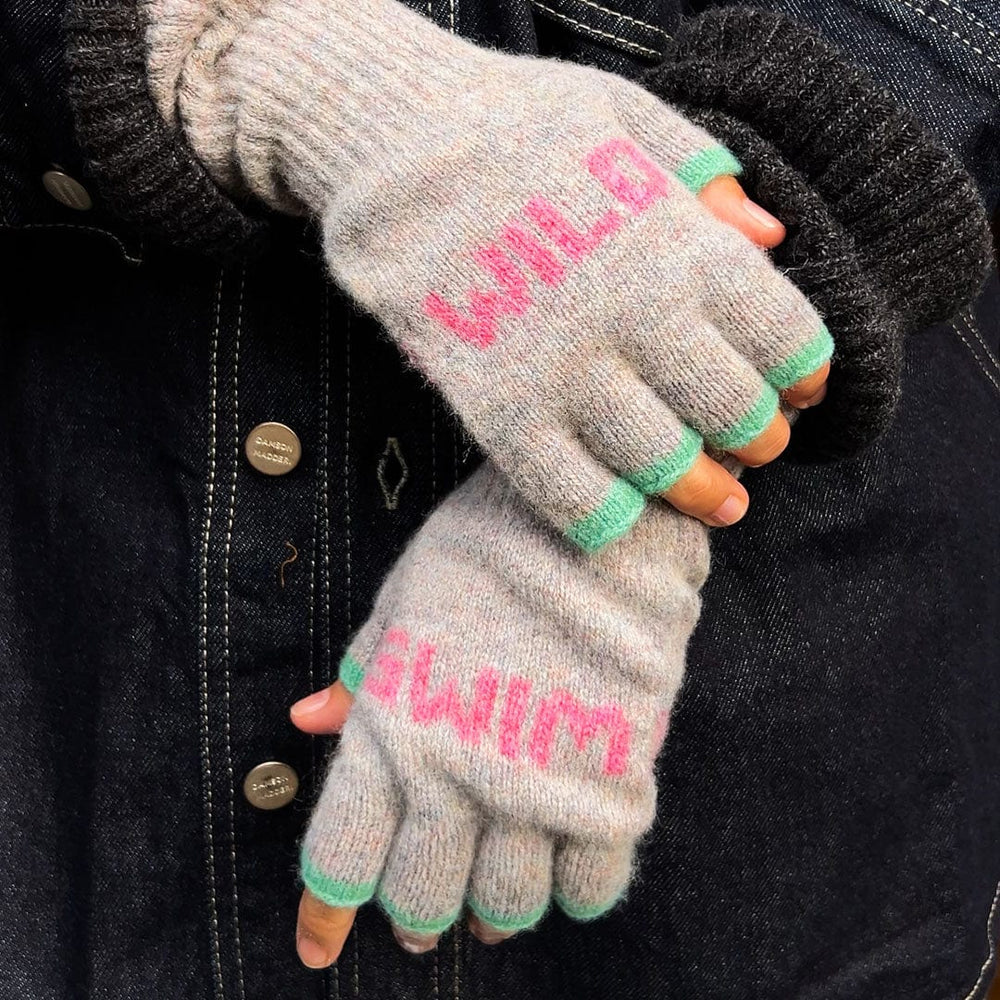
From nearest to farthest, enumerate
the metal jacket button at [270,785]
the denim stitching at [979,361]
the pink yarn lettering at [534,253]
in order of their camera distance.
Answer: the pink yarn lettering at [534,253]
the metal jacket button at [270,785]
the denim stitching at [979,361]

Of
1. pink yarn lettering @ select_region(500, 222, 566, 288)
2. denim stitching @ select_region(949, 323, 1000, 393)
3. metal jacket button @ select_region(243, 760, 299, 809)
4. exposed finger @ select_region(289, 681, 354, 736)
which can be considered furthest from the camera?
denim stitching @ select_region(949, 323, 1000, 393)

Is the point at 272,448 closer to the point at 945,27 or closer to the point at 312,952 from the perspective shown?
the point at 312,952

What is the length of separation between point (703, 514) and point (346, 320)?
1.12 feet

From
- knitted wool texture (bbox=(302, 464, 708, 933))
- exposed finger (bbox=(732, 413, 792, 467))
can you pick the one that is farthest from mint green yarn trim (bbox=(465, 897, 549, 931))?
exposed finger (bbox=(732, 413, 792, 467))

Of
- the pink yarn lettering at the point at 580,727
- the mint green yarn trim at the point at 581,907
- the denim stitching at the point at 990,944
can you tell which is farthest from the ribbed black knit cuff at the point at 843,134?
the denim stitching at the point at 990,944

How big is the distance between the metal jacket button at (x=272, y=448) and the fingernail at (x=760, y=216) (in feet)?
1.31

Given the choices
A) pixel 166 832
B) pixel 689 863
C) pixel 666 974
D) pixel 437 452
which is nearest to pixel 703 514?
pixel 437 452

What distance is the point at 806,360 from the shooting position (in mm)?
538

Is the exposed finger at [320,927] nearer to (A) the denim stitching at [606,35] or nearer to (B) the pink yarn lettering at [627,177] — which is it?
(B) the pink yarn lettering at [627,177]

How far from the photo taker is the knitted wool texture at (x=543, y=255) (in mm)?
524

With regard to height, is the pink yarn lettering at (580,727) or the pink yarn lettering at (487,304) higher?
the pink yarn lettering at (487,304)

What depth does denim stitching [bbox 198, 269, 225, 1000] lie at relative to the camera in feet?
2.32

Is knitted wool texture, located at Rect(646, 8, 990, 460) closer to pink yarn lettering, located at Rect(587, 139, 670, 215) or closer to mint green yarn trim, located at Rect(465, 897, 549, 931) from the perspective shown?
pink yarn lettering, located at Rect(587, 139, 670, 215)

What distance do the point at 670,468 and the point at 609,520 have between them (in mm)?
51
